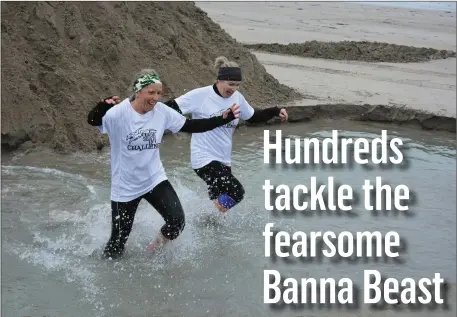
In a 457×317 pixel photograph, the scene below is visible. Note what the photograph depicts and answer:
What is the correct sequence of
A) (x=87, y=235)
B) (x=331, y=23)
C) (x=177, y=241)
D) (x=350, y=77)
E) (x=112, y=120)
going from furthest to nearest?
(x=331, y=23) → (x=350, y=77) → (x=87, y=235) → (x=177, y=241) → (x=112, y=120)

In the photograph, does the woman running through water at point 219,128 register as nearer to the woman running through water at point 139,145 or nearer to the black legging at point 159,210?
the woman running through water at point 139,145

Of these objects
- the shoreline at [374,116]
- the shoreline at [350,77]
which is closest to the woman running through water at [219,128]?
the shoreline at [350,77]

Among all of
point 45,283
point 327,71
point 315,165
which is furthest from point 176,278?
point 327,71

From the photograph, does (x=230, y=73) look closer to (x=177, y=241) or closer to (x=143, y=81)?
(x=143, y=81)

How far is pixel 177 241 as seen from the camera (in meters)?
6.38

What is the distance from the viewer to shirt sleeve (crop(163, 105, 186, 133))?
18.5 ft

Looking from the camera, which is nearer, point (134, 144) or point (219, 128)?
point (134, 144)

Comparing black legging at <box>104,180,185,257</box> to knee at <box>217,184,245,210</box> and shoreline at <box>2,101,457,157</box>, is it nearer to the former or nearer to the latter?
knee at <box>217,184,245,210</box>

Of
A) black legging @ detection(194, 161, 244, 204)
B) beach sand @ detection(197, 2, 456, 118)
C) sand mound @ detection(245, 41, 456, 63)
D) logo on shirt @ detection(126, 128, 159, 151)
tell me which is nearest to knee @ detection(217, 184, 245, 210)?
black legging @ detection(194, 161, 244, 204)

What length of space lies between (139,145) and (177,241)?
134 centimetres

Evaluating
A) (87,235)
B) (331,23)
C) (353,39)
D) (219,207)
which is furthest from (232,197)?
(331,23)

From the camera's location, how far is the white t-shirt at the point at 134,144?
5336 mm

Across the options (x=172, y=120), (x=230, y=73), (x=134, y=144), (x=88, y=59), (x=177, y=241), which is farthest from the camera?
(x=88, y=59)

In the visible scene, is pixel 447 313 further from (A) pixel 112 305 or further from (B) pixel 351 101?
(B) pixel 351 101
